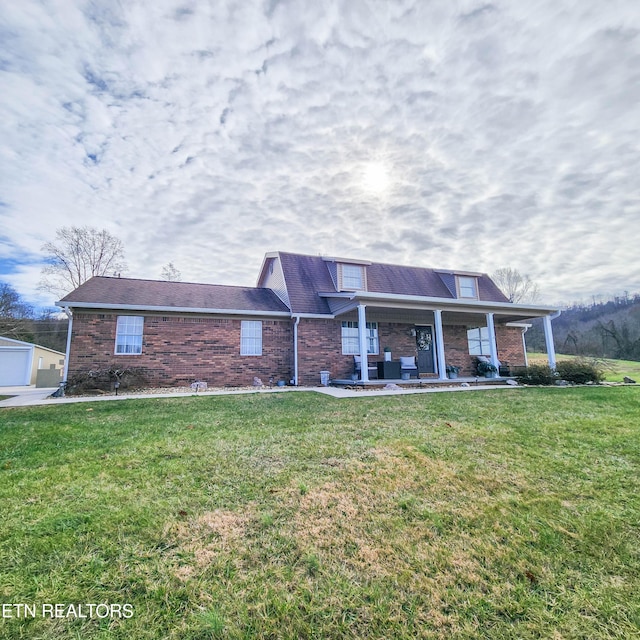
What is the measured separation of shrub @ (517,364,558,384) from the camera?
1244 centimetres

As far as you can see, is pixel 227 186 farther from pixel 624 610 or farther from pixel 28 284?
pixel 28 284

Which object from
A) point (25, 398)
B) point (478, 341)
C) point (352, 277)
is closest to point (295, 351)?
point (352, 277)

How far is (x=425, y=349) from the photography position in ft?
51.9

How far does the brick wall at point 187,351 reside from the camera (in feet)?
37.5

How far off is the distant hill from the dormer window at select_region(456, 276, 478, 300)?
616 inches

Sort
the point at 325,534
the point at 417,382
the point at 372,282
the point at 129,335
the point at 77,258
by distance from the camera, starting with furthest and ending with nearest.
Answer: the point at 77,258 → the point at 372,282 → the point at 417,382 → the point at 129,335 → the point at 325,534

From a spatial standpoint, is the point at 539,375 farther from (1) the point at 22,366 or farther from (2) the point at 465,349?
(1) the point at 22,366

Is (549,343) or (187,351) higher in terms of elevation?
(549,343)

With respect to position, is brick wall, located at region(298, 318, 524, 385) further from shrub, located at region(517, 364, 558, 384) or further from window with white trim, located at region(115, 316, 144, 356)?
window with white trim, located at region(115, 316, 144, 356)

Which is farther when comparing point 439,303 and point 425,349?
point 425,349

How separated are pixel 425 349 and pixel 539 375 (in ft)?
15.3

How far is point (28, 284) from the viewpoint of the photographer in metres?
24.4

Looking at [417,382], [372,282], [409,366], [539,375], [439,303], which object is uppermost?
[372,282]

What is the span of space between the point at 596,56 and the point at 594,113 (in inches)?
80.2
